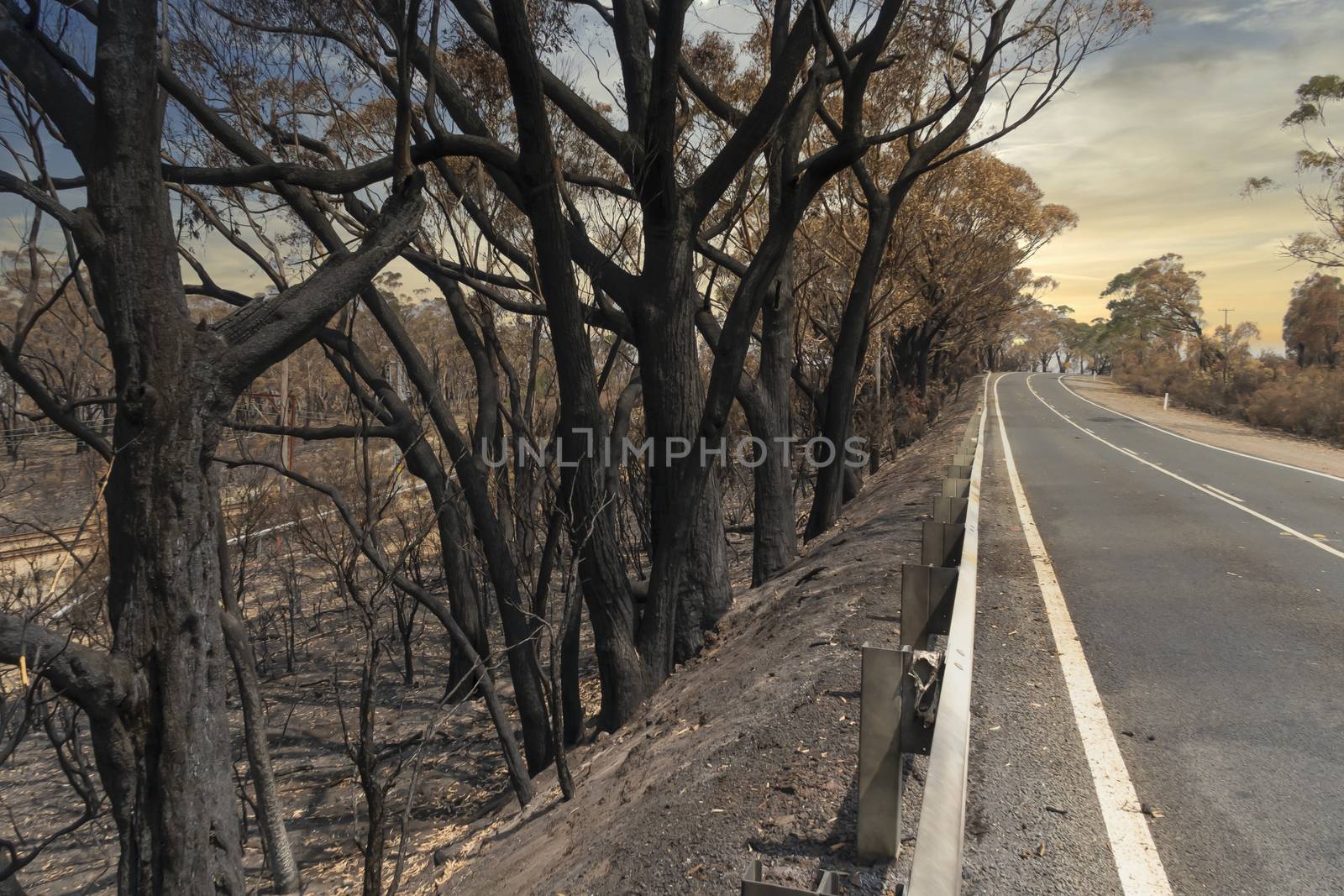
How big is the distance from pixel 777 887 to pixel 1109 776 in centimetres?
264

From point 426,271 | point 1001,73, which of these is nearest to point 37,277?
point 426,271

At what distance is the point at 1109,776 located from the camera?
12.3 ft

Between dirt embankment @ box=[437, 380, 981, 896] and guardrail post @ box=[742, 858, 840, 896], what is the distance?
1.03 meters

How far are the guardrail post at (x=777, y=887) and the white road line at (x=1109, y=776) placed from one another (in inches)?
67.1

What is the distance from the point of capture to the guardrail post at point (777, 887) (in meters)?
1.83

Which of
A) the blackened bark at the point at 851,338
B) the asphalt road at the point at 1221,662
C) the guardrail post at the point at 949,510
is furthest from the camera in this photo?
the blackened bark at the point at 851,338

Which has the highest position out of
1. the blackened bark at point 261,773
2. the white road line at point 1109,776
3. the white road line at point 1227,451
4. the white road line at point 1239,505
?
the white road line at point 1227,451

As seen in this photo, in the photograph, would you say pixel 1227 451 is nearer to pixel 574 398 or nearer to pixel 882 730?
pixel 574 398

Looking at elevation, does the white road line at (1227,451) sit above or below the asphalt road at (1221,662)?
above

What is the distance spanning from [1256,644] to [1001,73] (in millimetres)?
9378

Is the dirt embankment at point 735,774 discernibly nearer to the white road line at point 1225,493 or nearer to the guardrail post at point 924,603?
the guardrail post at point 924,603

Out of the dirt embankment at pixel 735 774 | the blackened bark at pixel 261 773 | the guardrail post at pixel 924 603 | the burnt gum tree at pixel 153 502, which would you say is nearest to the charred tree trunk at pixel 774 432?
the dirt embankment at pixel 735 774

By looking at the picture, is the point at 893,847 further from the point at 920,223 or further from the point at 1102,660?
the point at 920,223

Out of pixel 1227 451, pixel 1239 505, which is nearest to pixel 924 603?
pixel 1239 505
